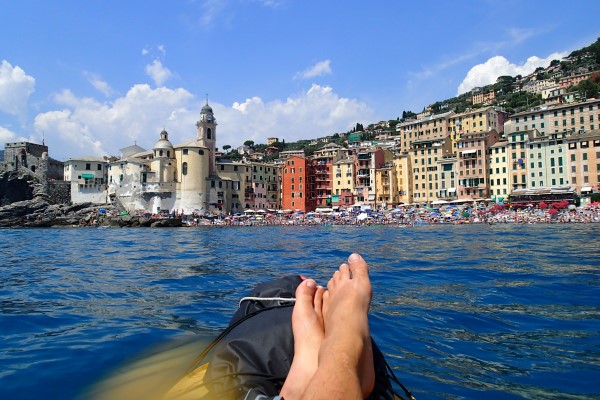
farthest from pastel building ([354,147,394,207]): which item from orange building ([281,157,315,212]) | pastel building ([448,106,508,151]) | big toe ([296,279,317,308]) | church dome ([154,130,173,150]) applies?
big toe ([296,279,317,308])

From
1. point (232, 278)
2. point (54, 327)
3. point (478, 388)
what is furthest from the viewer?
point (232, 278)

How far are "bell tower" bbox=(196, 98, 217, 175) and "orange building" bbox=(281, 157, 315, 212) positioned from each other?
13501mm

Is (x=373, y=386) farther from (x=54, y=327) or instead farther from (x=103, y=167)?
(x=103, y=167)

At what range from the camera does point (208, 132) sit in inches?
2771

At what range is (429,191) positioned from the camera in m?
65.1

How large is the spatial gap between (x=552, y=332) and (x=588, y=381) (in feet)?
4.45

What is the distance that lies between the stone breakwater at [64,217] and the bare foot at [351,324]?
183 ft

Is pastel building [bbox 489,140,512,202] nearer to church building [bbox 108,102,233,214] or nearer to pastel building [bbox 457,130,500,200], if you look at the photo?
pastel building [bbox 457,130,500,200]

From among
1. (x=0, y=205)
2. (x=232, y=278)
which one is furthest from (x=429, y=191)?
(x=0, y=205)

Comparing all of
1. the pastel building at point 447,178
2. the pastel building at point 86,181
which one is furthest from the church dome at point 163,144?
the pastel building at point 447,178

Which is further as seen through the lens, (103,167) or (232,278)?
(103,167)

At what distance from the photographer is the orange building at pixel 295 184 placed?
246 ft

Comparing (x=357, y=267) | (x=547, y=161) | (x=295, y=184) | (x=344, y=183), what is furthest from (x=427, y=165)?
(x=357, y=267)

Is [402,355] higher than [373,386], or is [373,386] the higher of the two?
[373,386]
